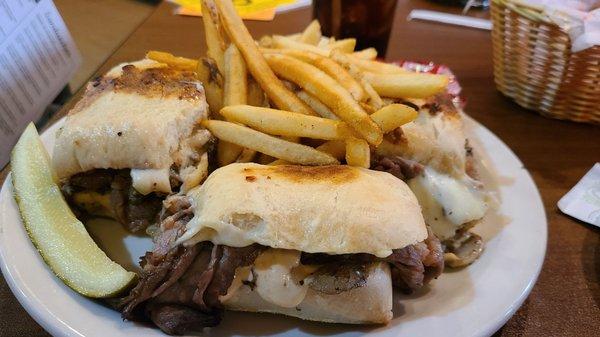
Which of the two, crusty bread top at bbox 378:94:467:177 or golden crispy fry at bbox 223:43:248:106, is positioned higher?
golden crispy fry at bbox 223:43:248:106

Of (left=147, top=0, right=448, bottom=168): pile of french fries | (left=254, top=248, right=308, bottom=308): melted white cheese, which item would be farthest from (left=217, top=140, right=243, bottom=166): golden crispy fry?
(left=254, top=248, right=308, bottom=308): melted white cheese

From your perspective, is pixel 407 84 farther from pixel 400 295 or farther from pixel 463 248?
pixel 400 295

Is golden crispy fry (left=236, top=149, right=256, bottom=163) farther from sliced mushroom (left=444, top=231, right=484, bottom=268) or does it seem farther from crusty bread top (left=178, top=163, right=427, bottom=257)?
sliced mushroom (left=444, top=231, right=484, bottom=268)

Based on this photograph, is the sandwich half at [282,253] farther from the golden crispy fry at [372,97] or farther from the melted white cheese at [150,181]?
the golden crispy fry at [372,97]

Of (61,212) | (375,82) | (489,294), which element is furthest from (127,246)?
(489,294)

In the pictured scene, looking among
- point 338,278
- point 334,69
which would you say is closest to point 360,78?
point 334,69

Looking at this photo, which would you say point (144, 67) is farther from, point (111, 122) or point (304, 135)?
point (304, 135)
